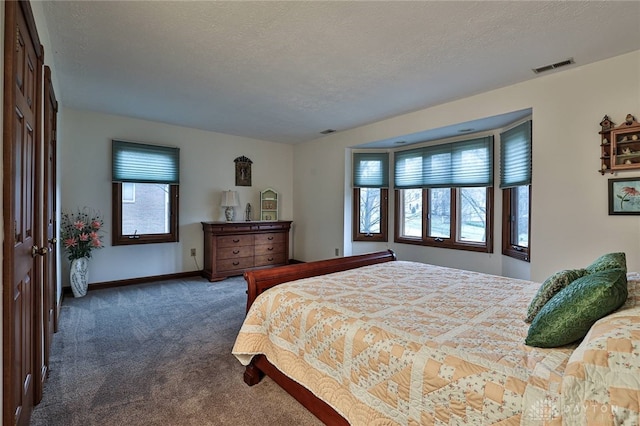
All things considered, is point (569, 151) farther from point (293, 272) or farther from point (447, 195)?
point (293, 272)

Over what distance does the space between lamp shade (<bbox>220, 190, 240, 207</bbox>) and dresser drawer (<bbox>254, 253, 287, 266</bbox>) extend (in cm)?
103

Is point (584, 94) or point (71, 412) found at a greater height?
point (584, 94)

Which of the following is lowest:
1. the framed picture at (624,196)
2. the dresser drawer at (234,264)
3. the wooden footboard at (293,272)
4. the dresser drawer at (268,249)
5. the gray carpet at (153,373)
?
the gray carpet at (153,373)

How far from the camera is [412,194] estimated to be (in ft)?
17.3

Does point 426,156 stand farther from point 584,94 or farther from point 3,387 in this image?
point 3,387

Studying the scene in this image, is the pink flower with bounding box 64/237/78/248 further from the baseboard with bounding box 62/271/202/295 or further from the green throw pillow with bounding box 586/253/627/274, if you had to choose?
the green throw pillow with bounding box 586/253/627/274

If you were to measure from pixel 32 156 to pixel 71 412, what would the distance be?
4.99ft

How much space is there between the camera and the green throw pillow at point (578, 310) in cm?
117

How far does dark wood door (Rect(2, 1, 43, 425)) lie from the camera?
1207 millimetres

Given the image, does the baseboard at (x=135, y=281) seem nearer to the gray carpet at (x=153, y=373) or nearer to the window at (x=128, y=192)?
the gray carpet at (x=153, y=373)

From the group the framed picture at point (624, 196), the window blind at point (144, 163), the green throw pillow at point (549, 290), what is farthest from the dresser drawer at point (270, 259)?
the framed picture at point (624, 196)

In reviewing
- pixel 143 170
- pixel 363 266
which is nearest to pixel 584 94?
pixel 363 266

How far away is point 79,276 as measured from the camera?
3.99 meters

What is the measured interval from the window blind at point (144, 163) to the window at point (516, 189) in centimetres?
478
